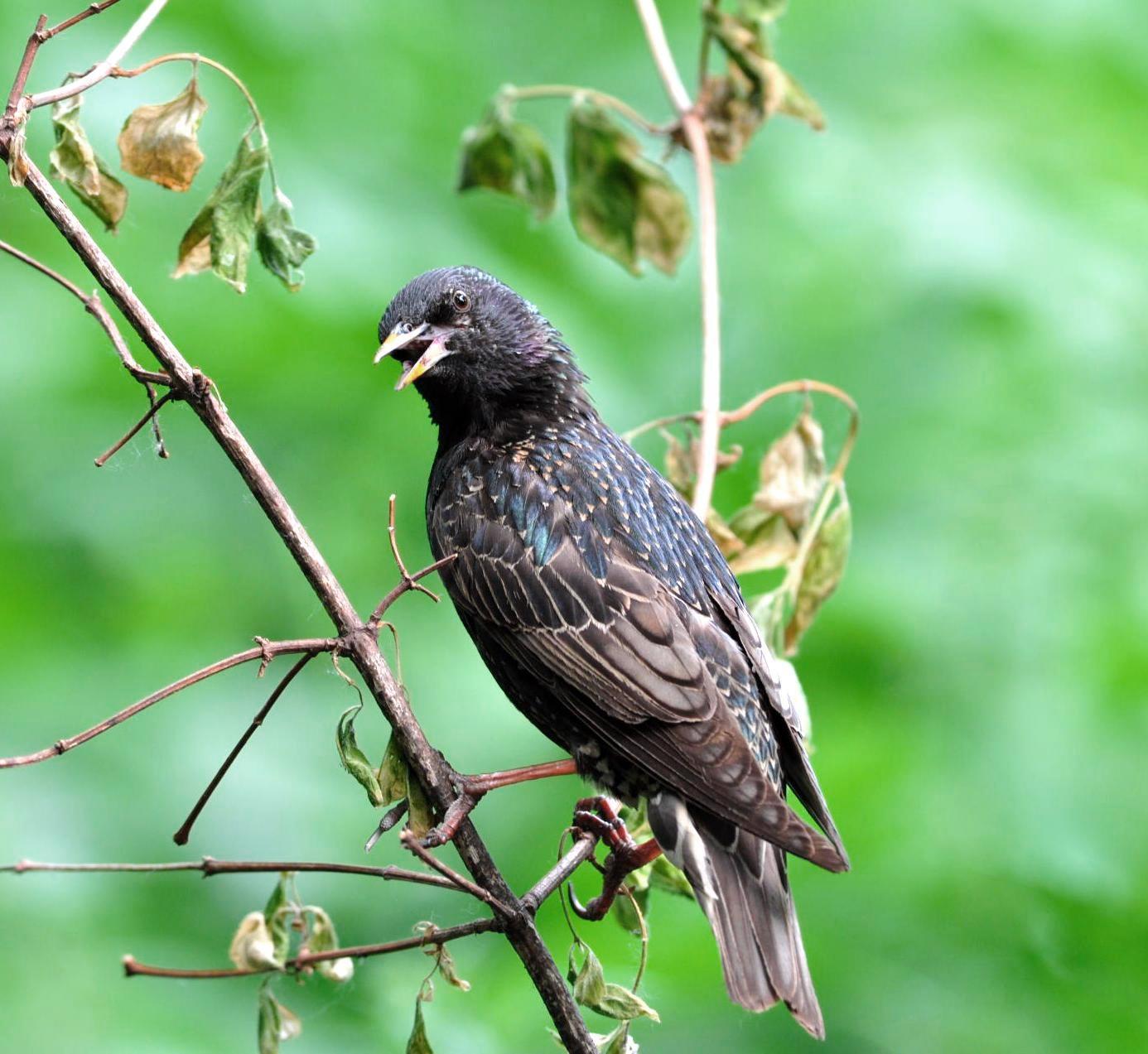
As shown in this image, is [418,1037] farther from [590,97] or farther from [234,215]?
[590,97]

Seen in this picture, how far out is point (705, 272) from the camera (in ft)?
11.0

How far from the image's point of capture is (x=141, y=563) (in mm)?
4621

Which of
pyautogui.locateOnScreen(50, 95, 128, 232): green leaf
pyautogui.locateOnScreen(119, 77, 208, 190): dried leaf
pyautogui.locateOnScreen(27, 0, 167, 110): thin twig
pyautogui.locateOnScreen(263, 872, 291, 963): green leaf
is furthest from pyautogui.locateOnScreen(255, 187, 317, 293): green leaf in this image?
pyautogui.locateOnScreen(263, 872, 291, 963): green leaf

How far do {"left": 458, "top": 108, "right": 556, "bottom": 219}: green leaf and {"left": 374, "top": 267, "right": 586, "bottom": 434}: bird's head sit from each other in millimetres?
254

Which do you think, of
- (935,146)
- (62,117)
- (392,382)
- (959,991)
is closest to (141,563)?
(392,382)

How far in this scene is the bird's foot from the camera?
2.90 m

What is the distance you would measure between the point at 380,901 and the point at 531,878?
0.41 metres

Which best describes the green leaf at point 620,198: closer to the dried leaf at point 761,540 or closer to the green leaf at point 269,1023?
the dried leaf at point 761,540

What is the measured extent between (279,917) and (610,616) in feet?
2.89

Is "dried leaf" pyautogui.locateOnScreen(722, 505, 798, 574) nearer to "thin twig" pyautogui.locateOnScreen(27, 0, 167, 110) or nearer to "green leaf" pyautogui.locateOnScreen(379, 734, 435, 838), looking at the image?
"green leaf" pyautogui.locateOnScreen(379, 734, 435, 838)

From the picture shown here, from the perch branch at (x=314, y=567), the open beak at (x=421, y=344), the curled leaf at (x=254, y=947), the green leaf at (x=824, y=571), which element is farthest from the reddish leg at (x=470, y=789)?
the open beak at (x=421, y=344)

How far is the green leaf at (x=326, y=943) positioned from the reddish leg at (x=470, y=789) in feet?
0.87

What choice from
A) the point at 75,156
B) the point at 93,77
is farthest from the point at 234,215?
the point at 93,77

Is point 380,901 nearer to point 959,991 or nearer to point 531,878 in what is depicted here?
point 531,878
